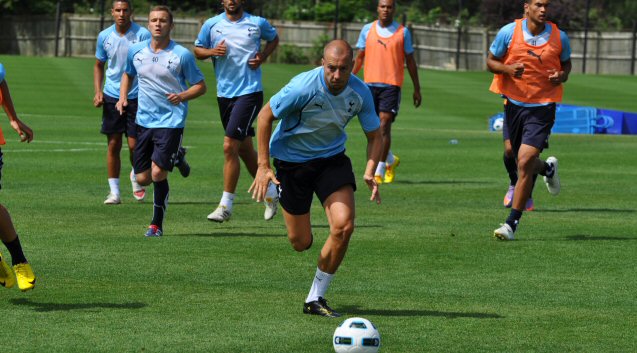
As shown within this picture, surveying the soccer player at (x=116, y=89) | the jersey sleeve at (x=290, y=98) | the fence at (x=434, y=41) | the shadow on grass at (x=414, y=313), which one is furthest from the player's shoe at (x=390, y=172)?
the fence at (x=434, y=41)

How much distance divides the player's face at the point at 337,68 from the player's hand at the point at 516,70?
4231 mm

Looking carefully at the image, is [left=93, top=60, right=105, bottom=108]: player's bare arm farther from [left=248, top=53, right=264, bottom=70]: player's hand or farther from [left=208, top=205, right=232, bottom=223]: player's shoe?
[left=208, top=205, right=232, bottom=223]: player's shoe

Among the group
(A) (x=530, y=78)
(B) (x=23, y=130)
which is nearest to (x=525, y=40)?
(A) (x=530, y=78)

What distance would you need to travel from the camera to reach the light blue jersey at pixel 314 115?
349 inches

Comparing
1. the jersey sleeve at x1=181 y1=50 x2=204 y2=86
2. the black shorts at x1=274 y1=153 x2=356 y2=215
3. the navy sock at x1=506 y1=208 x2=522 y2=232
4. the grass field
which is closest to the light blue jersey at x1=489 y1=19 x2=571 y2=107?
the navy sock at x1=506 y1=208 x2=522 y2=232

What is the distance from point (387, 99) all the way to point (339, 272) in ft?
25.2

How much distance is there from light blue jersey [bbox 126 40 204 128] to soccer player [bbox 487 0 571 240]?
300cm

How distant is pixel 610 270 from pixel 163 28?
485cm

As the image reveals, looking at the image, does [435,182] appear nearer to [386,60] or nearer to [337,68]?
[386,60]

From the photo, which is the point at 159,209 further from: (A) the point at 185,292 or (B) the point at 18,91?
(B) the point at 18,91

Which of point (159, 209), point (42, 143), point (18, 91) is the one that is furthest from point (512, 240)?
point (18, 91)

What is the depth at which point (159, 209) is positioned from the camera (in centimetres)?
1261

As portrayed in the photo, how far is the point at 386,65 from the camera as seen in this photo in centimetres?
1802

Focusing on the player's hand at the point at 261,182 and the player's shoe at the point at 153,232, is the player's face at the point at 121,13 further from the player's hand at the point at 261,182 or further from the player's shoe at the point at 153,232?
the player's hand at the point at 261,182
